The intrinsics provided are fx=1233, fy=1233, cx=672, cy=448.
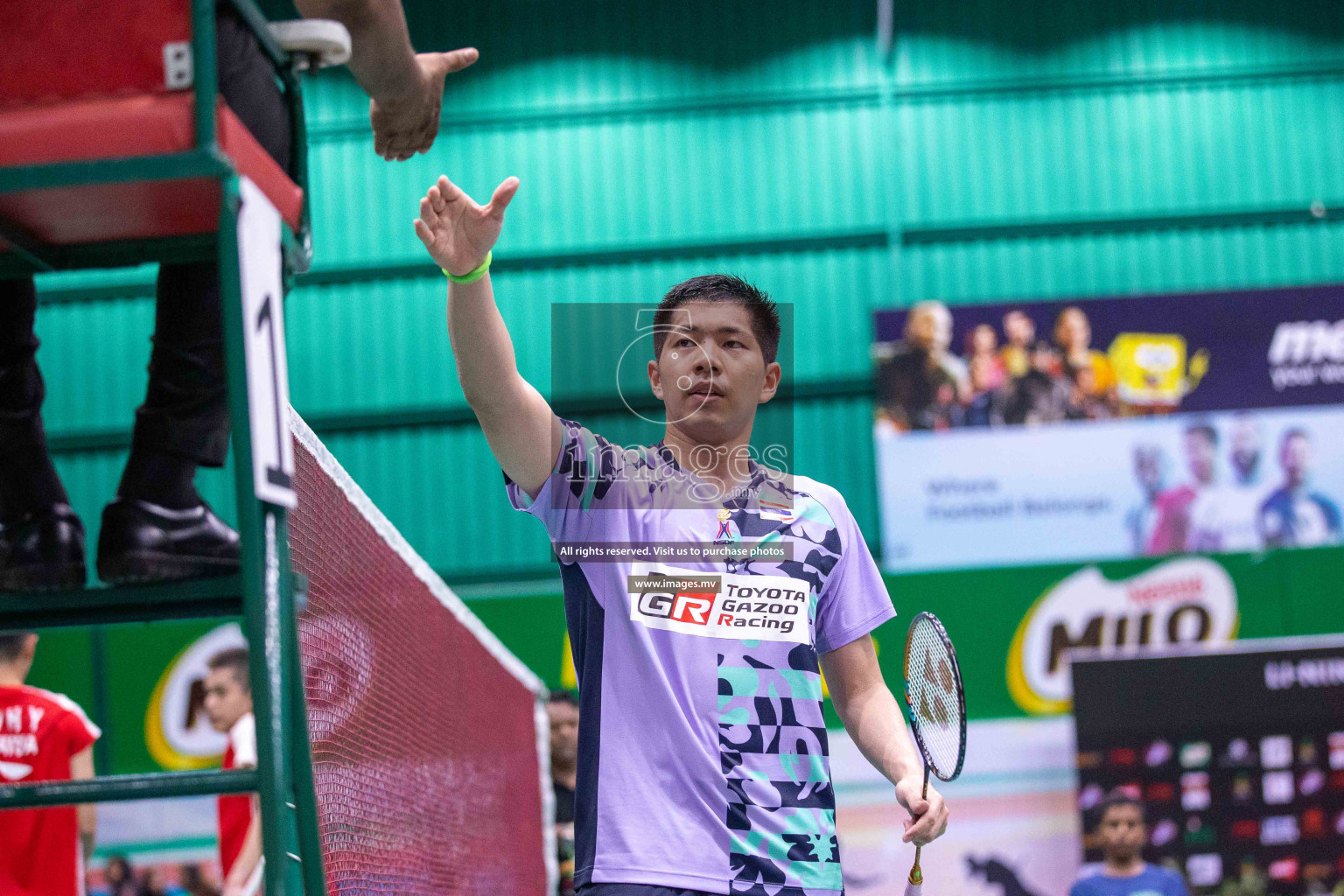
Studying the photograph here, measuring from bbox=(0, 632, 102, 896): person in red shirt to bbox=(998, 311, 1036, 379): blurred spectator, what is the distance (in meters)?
8.95

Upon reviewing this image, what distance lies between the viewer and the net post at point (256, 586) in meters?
1.33

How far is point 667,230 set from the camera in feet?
43.5

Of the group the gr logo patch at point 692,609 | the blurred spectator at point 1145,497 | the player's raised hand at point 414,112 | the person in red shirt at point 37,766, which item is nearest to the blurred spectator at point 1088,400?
the blurred spectator at point 1145,497

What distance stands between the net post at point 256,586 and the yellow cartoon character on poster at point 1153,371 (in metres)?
11.0

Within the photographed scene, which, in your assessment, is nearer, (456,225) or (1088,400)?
(456,225)

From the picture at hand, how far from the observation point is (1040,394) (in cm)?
1144

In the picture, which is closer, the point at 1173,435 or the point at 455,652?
the point at 455,652

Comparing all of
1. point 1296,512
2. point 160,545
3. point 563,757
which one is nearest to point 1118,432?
point 1296,512

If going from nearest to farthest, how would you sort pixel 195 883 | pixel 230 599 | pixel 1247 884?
pixel 230 599 → pixel 1247 884 → pixel 195 883

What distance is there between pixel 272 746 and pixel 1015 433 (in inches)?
421

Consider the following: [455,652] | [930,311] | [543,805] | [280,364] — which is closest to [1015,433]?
[930,311]

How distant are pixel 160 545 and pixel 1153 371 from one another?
11.2 m

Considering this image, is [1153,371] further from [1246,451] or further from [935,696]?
[935,696]

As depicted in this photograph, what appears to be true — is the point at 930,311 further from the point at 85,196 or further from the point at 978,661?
the point at 85,196
